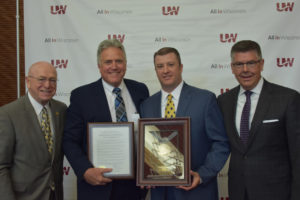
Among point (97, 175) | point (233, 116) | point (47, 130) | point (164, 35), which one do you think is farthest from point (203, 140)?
point (164, 35)

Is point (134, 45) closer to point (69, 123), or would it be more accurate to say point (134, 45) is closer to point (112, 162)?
point (69, 123)

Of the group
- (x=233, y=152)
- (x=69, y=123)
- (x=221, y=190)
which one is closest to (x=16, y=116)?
(x=69, y=123)

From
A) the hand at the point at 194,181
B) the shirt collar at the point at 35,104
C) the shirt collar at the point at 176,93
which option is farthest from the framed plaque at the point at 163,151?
the shirt collar at the point at 35,104

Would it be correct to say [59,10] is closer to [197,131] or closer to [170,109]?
[170,109]

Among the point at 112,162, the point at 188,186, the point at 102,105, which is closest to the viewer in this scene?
the point at 188,186

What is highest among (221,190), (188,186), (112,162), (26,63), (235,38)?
(235,38)

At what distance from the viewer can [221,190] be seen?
3.27 m

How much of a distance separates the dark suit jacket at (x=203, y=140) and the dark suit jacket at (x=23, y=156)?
0.82 m

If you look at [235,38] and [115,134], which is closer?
[115,134]

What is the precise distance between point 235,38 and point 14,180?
257cm

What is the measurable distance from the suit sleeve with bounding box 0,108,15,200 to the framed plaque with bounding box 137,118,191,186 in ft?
2.86

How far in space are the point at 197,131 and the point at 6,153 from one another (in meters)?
1.31

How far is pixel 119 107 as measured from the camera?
223 centimetres

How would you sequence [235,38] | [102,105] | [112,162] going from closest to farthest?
[112,162]
[102,105]
[235,38]
